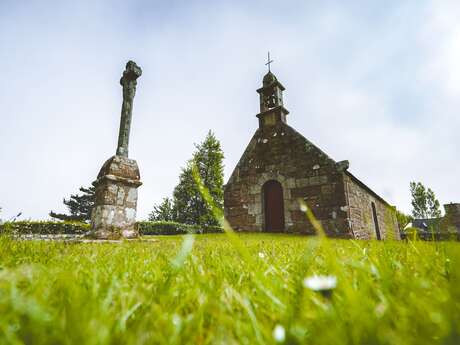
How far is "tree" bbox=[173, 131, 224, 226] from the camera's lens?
30719mm

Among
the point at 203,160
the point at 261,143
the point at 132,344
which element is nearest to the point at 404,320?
the point at 132,344

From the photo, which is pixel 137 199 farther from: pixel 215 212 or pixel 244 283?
pixel 215 212

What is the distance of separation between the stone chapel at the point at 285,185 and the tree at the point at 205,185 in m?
17.2

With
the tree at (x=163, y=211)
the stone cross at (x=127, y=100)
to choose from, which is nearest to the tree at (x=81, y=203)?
the tree at (x=163, y=211)

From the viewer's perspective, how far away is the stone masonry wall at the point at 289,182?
9602mm

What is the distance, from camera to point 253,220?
11.4 m

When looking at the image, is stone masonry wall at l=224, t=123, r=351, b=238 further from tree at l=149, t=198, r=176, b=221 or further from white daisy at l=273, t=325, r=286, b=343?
tree at l=149, t=198, r=176, b=221

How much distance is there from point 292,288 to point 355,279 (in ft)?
0.86

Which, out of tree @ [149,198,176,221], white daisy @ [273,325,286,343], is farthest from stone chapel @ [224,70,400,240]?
tree @ [149,198,176,221]

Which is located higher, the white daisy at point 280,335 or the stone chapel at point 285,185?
the stone chapel at point 285,185

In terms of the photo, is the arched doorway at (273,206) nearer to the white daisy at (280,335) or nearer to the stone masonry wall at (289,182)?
the stone masonry wall at (289,182)

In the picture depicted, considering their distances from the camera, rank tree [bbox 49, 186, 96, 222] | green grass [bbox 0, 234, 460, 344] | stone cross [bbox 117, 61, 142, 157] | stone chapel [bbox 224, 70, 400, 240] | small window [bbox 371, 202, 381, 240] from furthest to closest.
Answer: tree [bbox 49, 186, 96, 222] < small window [bbox 371, 202, 381, 240] < stone chapel [bbox 224, 70, 400, 240] < stone cross [bbox 117, 61, 142, 157] < green grass [bbox 0, 234, 460, 344]

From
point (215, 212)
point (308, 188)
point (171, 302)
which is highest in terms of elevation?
point (308, 188)

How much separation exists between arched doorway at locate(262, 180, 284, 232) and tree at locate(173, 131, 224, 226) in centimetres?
1785
